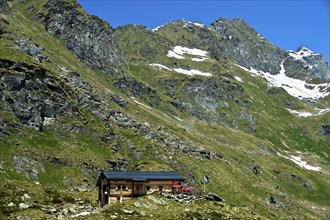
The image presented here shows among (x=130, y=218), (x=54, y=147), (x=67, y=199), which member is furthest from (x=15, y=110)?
(x=130, y=218)

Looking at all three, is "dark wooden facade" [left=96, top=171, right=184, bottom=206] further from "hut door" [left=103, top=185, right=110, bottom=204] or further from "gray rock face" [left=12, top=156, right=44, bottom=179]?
"gray rock face" [left=12, top=156, right=44, bottom=179]

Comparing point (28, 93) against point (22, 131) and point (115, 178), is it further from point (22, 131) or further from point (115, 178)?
point (115, 178)

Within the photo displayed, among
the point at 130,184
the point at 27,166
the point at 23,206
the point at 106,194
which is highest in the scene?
the point at 130,184

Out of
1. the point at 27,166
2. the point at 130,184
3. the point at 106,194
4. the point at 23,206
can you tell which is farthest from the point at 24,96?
the point at 23,206

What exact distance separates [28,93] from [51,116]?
14326 millimetres

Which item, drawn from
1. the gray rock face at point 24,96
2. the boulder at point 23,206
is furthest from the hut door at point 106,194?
the gray rock face at point 24,96

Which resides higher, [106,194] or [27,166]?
[106,194]

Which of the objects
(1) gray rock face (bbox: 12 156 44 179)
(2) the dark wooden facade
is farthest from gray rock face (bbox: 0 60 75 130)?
(2) the dark wooden facade

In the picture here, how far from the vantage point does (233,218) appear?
77.4 meters

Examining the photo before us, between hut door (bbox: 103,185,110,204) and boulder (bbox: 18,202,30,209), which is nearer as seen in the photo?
boulder (bbox: 18,202,30,209)

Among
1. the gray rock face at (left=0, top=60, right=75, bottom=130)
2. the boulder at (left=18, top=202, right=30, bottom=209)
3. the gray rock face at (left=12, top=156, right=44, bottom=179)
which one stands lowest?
the gray rock face at (left=12, top=156, right=44, bottom=179)

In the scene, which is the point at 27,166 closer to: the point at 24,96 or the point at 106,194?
the point at 24,96

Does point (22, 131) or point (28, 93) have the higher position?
point (28, 93)

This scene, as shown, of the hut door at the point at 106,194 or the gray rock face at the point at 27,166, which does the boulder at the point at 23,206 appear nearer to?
the hut door at the point at 106,194
